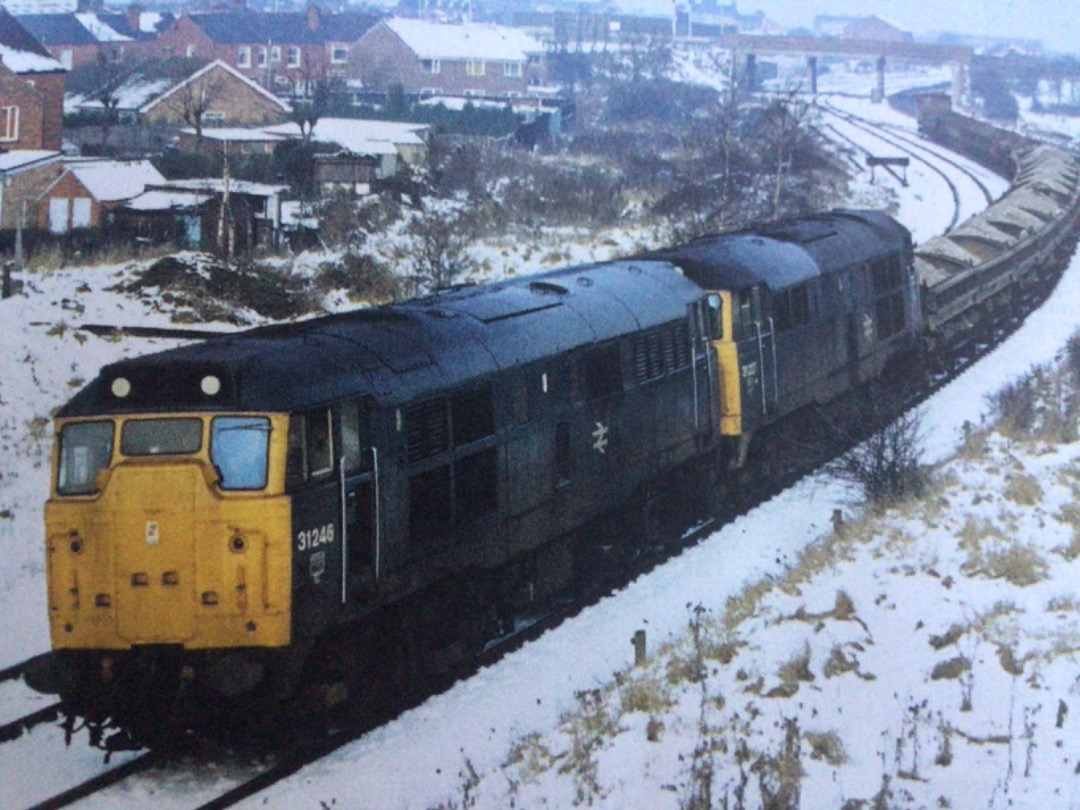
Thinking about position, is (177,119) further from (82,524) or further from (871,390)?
(82,524)

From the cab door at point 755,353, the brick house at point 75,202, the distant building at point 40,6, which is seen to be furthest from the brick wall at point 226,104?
the cab door at point 755,353

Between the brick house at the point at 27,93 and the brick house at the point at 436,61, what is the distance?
4179 cm

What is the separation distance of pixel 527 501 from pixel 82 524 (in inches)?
209

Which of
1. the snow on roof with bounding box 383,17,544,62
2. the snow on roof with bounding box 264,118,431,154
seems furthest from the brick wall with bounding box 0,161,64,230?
the snow on roof with bounding box 383,17,544,62

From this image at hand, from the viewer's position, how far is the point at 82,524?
12430mm

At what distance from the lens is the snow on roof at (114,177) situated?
1828 inches

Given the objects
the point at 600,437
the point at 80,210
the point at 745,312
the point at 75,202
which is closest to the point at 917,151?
the point at 80,210

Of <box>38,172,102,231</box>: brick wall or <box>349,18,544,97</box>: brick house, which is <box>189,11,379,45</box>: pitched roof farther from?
<box>38,172,102,231</box>: brick wall

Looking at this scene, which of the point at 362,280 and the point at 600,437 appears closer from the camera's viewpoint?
the point at 600,437

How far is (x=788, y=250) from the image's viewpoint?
23469mm

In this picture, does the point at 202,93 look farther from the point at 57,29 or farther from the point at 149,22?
the point at 149,22

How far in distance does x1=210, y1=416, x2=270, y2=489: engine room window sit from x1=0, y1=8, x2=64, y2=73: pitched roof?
146 ft

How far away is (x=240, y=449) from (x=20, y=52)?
48.1 m

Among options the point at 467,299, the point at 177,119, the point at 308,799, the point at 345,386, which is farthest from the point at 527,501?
the point at 177,119
